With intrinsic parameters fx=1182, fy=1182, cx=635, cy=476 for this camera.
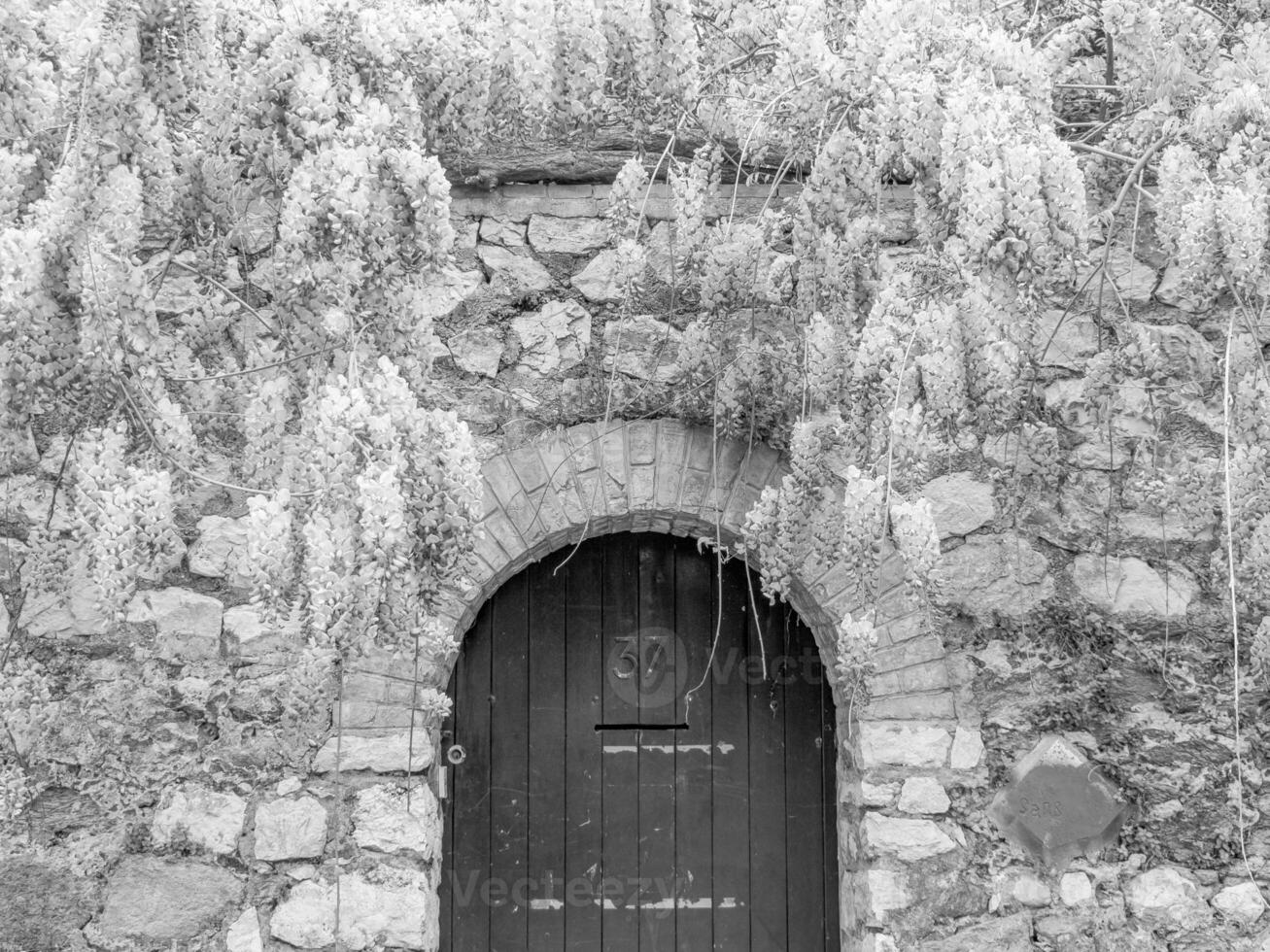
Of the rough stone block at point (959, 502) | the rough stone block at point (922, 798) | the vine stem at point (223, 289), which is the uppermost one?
the vine stem at point (223, 289)

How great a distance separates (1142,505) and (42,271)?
2481mm

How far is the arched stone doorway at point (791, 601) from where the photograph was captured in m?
2.74

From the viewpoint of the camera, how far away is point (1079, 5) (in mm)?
2672

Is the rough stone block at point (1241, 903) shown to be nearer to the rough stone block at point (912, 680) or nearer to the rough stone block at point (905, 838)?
the rough stone block at point (905, 838)

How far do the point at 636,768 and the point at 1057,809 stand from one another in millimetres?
1023

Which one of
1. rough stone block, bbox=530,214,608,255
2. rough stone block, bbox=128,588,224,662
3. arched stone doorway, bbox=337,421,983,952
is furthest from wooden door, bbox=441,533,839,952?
rough stone block, bbox=530,214,608,255

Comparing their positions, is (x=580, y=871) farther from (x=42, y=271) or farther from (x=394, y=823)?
(x=42, y=271)

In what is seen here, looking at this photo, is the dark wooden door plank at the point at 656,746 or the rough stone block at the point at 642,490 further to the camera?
the dark wooden door plank at the point at 656,746

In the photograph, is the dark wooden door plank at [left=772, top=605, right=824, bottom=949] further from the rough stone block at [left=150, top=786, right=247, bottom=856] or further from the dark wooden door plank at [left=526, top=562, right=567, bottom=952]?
the rough stone block at [left=150, top=786, right=247, bottom=856]

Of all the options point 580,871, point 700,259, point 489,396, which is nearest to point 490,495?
point 489,396

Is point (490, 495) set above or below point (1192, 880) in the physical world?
above

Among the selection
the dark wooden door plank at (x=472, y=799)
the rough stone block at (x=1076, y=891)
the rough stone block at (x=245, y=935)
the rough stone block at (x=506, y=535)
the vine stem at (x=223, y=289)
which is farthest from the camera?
the dark wooden door plank at (x=472, y=799)

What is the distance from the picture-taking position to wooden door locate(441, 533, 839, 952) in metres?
2.99

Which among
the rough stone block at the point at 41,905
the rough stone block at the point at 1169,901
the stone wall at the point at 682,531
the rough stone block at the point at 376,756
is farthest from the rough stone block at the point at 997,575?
the rough stone block at the point at 41,905
